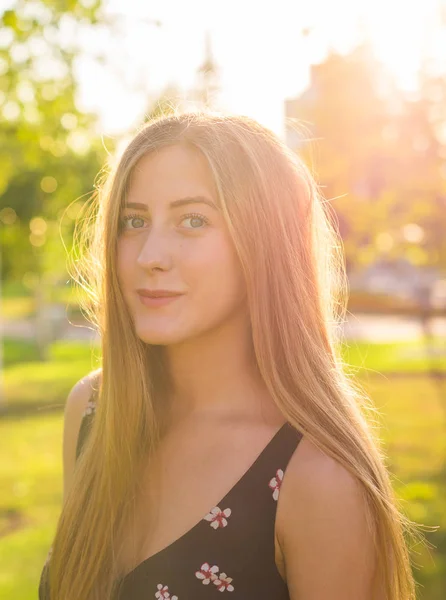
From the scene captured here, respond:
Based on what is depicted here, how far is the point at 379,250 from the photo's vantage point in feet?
28.1

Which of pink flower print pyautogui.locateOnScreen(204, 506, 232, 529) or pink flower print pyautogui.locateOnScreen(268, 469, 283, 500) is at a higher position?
pink flower print pyautogui.locateOnScreen(268, 469, 283, 500)

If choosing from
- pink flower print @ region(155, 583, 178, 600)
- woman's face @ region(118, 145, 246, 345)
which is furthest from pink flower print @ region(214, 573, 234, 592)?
woman's face @ region(118, 145, 246, 345)

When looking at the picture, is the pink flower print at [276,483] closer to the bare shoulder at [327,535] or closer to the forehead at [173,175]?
the bare shoulder at [327,535]

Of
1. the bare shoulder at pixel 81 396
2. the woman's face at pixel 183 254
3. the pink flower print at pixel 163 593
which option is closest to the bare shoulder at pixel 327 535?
the pink flower print at pixel 163 593

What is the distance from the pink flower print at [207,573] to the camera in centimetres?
206

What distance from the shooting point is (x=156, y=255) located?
85.5 inches

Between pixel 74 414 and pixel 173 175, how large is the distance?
89 cm

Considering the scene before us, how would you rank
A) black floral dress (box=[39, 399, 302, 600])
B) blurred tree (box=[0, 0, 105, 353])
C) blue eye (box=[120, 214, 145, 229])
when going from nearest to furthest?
black floral dress (box=[39, 399, 302, 600]) → blue eye (box=[120, 214, 145, 229]) → blurred tree (box=[0, 0, 105, 353])

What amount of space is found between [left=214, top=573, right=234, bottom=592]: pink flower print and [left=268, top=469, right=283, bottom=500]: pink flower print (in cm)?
23

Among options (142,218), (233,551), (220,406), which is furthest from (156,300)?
(233,551)

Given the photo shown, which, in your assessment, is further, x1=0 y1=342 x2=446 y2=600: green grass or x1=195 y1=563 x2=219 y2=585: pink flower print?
x1=0 y1=342 x2=446 y2=600: green grass

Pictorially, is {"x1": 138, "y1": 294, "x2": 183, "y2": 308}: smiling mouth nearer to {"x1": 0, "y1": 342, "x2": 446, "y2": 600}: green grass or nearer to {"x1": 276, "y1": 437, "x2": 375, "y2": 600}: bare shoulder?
{"x1": 276, "y1": 437, "x2": 375, "y2": 600}: bare shoulder

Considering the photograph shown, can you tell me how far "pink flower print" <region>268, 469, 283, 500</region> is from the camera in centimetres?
206

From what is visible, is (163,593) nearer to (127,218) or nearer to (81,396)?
(81,396)
